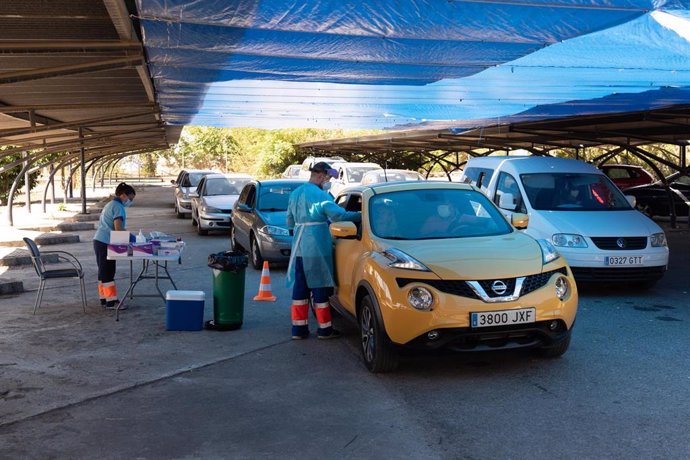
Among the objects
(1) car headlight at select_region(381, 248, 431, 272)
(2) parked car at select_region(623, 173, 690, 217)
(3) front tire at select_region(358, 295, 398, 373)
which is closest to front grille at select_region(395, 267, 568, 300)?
(1) car headlight at select_region(381, 248, 431, 272)

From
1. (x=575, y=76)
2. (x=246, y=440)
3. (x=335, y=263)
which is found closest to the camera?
(x=246, y=440)

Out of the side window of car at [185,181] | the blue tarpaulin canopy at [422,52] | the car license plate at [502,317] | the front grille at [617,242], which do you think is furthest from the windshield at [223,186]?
the car license plate at [502,317]

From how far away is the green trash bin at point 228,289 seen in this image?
338 inches

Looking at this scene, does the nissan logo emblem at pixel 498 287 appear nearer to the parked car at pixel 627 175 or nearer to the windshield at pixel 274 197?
the windshield at pixel 274 197

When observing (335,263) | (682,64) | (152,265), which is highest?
(682,64)

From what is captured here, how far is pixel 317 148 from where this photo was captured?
176ft

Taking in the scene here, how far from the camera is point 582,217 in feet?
35.6

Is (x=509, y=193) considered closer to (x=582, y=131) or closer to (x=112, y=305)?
(x=112, y=305)

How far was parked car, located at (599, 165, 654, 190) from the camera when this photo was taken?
92.0 feet

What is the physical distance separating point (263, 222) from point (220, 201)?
6.69m

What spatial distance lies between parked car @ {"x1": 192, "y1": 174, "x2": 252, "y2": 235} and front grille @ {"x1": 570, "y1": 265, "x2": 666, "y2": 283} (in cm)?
1124

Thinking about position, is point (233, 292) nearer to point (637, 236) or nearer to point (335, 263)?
point (335, 263)

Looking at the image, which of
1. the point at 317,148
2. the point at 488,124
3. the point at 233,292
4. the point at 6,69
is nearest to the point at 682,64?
the point at 233,292

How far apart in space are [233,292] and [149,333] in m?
1.06
